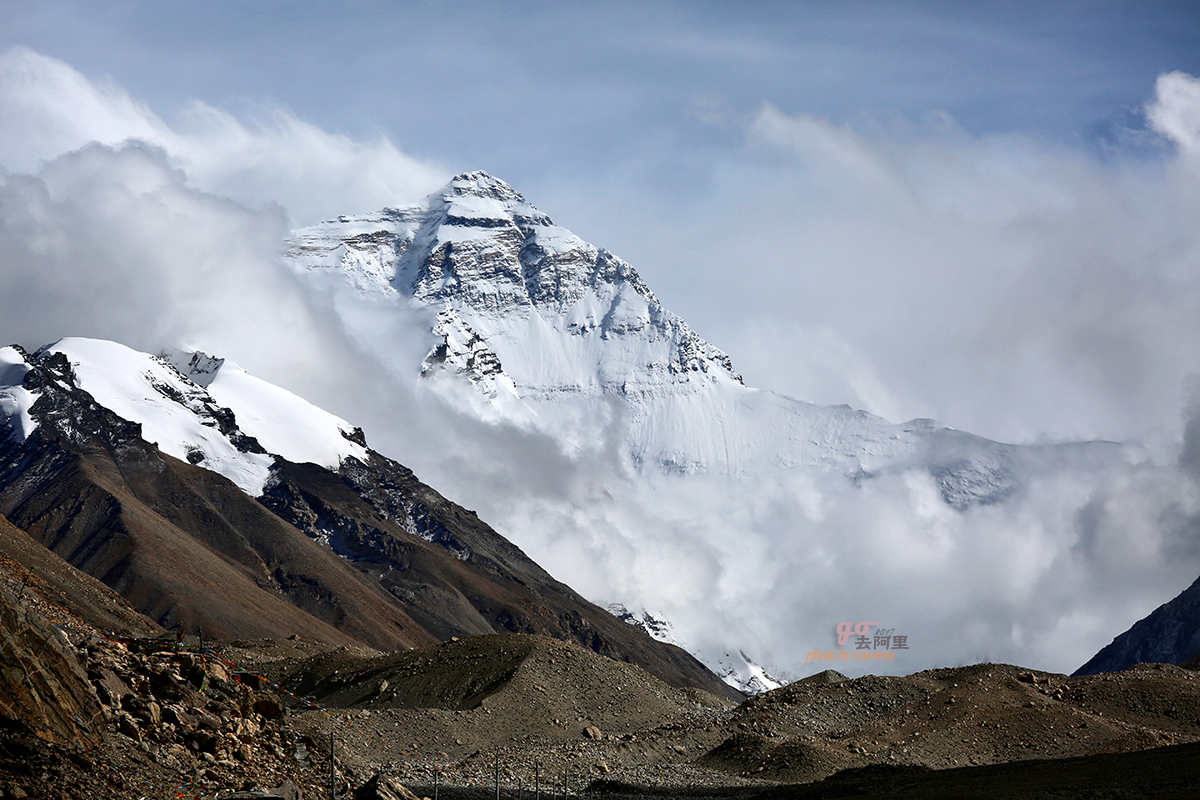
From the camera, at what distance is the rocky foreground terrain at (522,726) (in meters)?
28.9

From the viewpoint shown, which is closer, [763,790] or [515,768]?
[763,790]

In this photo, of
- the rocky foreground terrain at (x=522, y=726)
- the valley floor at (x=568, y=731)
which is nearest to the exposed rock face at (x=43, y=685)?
the rocky foreground terrain at (x=522, y=726)

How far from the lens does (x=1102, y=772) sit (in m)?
42.8

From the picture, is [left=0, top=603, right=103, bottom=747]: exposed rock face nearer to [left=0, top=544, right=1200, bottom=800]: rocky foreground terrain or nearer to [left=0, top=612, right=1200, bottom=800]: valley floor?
[left=0, top=544, right=1200, bottom=800]: rocky foreground terrain

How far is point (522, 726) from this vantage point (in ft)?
224

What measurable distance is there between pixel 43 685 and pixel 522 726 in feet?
140

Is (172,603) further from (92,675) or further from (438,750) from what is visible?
(92,675)

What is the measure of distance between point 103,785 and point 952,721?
164 feet

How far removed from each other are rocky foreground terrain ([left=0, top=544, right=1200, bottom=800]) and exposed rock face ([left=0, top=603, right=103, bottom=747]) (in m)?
0.05

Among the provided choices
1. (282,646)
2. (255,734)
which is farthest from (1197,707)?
(282,646)

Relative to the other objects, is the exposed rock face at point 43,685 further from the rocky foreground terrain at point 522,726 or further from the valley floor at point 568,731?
the valley floor at point 568,731

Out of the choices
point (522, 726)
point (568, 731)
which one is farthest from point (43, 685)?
point (568, 731)

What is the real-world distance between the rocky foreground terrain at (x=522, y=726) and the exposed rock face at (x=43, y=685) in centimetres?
5

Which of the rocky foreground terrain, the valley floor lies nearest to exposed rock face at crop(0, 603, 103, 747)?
the rocky foreground terrain
